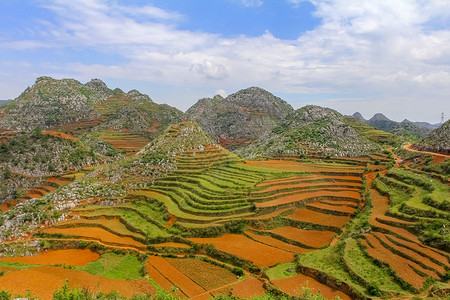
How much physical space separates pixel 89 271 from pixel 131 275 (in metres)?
5.07

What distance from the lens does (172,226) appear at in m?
40.4

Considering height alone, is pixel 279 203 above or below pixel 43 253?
above

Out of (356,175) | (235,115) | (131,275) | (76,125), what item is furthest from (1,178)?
(235,115)

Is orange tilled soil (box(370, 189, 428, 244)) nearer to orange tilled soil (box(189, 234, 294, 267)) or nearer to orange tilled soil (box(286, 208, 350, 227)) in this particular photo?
orange tilled soil (box(286, 208, 350, 227))

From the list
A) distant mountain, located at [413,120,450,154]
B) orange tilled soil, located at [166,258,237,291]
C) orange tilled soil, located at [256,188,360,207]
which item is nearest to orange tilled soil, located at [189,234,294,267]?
orange tilled soil, located at [166,258,237,291]

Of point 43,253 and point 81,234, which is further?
point 81,234

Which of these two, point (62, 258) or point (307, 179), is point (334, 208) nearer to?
point (307, 179)

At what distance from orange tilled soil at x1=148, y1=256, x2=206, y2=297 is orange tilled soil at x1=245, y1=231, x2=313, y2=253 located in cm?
1066

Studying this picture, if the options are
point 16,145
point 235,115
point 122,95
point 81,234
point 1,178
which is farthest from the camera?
point 122,95

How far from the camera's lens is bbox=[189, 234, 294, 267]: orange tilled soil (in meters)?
32.4

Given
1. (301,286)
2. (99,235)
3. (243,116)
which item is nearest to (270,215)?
(301,286)

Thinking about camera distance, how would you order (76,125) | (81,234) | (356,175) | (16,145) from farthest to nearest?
(76,125), (16,145), (356,175), (81,234)

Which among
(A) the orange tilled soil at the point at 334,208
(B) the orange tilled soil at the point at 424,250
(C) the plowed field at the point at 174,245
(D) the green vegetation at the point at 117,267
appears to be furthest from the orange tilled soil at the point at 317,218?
Result: (D) the green vegetation at the point at 117,267

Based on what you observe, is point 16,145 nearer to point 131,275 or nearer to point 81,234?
point 81,234
